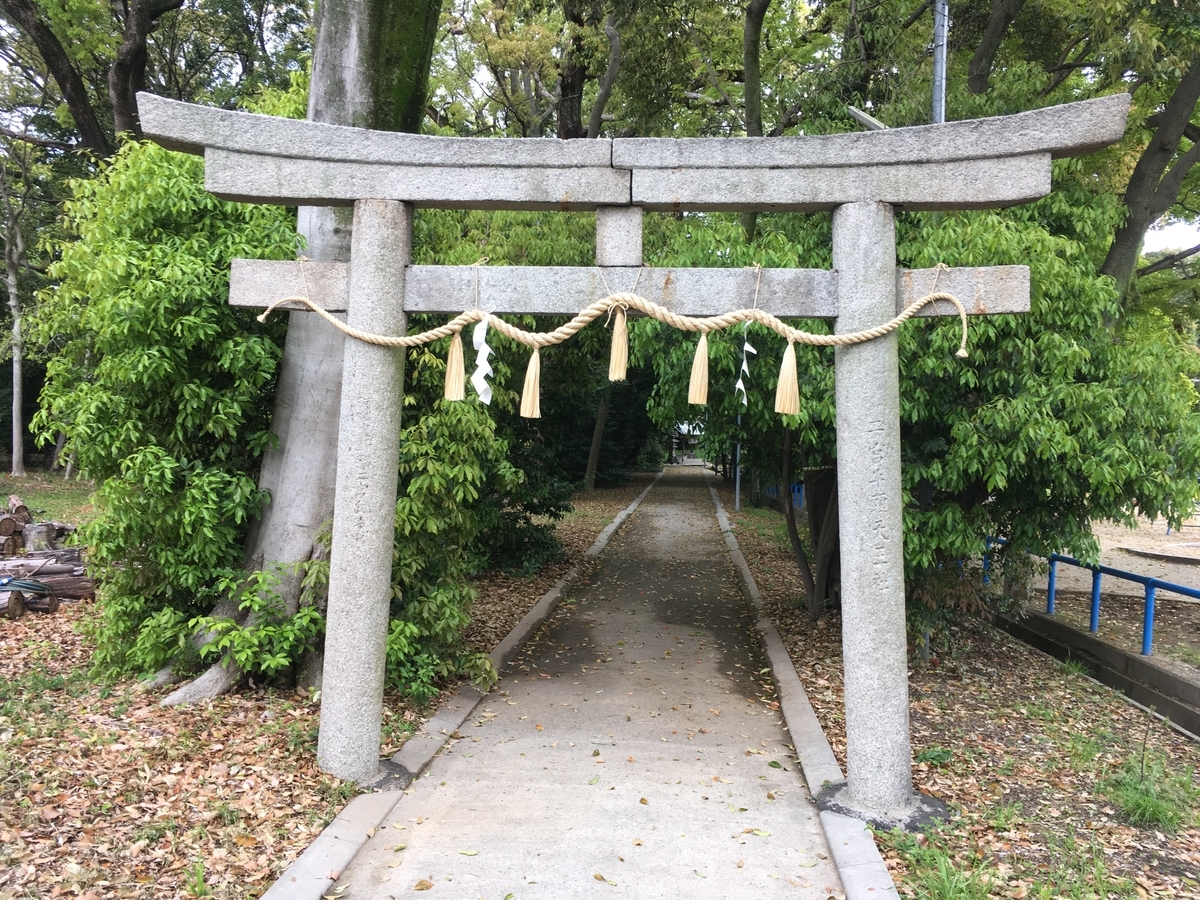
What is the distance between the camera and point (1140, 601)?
1080 centimetres

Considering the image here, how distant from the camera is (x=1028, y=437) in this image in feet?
18.7

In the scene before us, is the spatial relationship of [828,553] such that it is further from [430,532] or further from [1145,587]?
[430,532]

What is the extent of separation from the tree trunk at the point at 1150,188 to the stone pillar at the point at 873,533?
6.44m

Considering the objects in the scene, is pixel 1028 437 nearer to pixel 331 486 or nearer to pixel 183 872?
pixel 331 486

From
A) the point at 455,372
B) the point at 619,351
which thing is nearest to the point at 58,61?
the point at 455,372

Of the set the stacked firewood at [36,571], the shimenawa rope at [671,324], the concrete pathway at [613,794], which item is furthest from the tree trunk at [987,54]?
the stacked firewood at [36,571]

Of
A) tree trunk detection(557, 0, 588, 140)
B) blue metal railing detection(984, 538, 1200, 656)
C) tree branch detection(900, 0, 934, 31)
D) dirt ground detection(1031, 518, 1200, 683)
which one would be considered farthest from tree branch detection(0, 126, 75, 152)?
dirt ground detection(1031, 518, 1200, 683)

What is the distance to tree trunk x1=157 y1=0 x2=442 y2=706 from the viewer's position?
19.3ft

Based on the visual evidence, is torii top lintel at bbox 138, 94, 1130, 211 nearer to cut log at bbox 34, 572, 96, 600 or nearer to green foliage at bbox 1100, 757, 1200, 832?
green foliage at bbox 1100, 757, 1200, 832

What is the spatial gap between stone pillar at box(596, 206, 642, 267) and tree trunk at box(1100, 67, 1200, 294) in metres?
7.25

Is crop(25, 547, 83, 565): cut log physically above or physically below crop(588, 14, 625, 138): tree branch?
below

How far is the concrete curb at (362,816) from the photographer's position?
3.70 metres

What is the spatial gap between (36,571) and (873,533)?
867cm

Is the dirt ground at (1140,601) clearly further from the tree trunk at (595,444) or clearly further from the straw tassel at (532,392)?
the tree trunk at (595,444)
